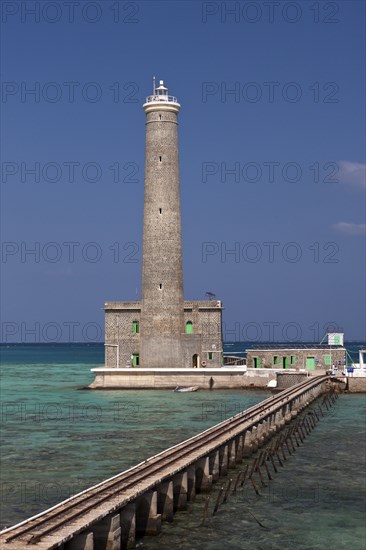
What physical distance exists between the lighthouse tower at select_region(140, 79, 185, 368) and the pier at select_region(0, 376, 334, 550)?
114 ft

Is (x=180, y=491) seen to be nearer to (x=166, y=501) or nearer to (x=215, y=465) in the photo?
(x=166, y=501)

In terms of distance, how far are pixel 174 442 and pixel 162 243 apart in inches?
1247

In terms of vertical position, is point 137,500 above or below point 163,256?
below

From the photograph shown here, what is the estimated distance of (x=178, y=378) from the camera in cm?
7181

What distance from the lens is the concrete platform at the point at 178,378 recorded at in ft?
235

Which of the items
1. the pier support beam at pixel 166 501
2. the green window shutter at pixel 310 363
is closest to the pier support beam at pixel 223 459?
the pier support beam at pixel 166 501

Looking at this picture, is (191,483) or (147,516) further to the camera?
(191,483)

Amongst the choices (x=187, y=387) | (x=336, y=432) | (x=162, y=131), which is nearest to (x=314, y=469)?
(x=336, y=432)

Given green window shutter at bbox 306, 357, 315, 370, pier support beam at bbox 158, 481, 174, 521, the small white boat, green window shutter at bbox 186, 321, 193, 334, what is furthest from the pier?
green window shutter at bbox 306, 357, 315, 370

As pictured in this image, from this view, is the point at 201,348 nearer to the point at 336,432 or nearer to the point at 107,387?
the point at 107,387

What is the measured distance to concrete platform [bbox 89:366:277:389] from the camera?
235ft

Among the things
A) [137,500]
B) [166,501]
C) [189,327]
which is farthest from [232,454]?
[189,327]

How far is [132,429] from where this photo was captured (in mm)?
47094

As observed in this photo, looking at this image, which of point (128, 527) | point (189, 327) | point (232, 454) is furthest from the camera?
point (189, 327)
